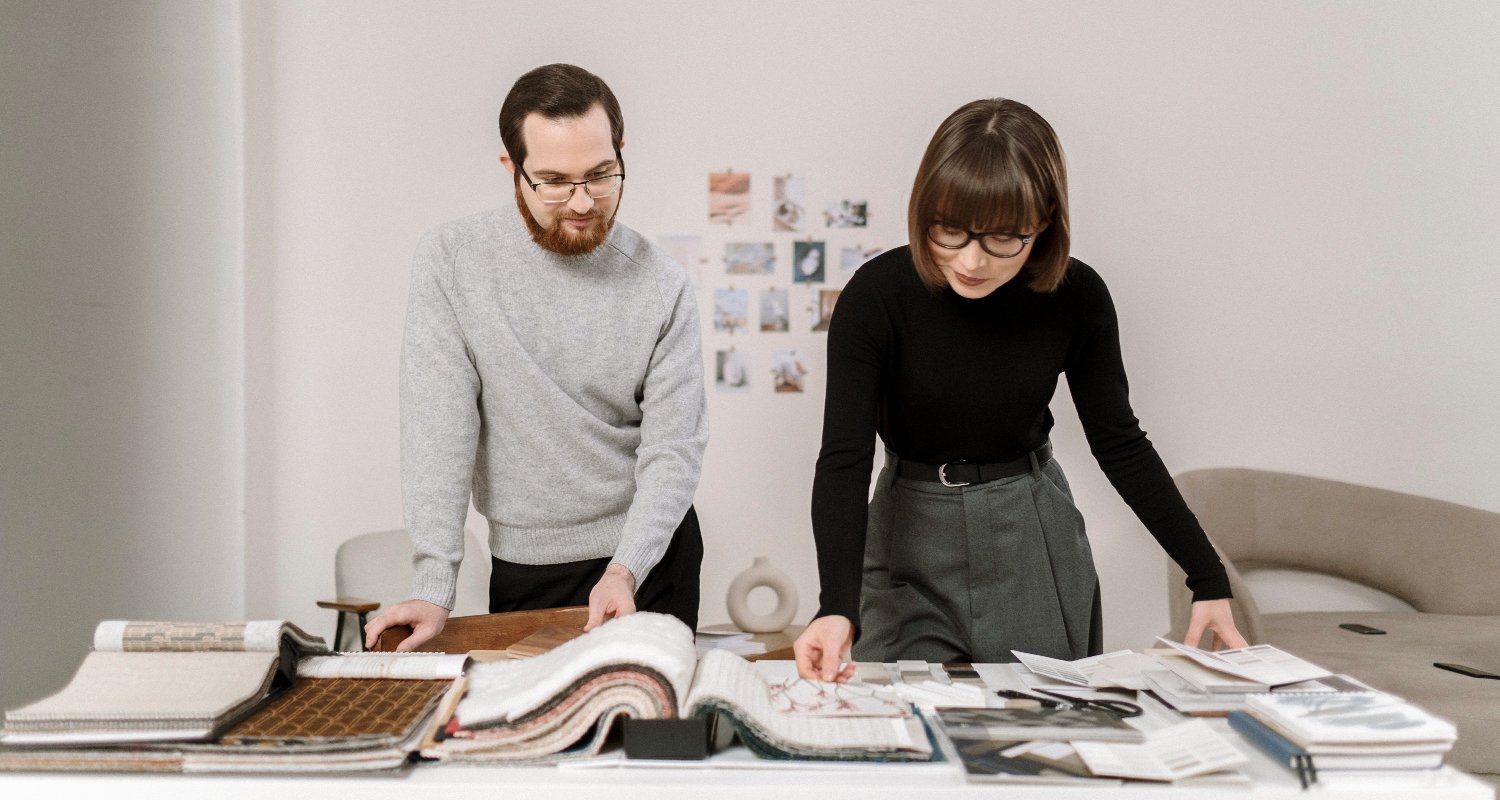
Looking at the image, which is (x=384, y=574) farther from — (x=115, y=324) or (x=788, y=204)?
(x=788, y=204)

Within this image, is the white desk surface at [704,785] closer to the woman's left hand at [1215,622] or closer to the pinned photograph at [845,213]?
the woman's left hand at [1215,622]

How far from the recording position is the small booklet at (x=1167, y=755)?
3.45 ft

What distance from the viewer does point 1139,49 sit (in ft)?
11.1

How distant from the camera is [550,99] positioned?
1.64m

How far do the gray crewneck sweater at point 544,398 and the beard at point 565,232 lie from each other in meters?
0.03

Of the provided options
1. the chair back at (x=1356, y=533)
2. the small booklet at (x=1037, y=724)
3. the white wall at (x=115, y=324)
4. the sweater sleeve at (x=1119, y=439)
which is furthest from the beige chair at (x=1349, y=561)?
the white wall at (x=115, y=324)

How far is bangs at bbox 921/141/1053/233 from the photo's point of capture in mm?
1412

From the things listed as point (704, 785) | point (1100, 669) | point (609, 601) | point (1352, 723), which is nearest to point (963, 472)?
point (1100, 669)

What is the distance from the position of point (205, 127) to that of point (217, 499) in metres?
1.08

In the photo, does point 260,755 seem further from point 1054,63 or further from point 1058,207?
point 1054,63

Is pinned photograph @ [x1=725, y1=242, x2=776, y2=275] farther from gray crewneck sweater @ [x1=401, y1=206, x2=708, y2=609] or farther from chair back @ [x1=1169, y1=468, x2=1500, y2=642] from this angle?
gray crewneck sweater @ [x1=401, y1=206, x2=708, y2=609]

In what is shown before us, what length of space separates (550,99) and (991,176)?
2.26 feet

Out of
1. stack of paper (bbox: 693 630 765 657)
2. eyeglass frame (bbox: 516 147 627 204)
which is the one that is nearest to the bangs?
eyeglass frame (bbox: 516 147 627 204)

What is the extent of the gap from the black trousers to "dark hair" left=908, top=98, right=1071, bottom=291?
2.35 ft
